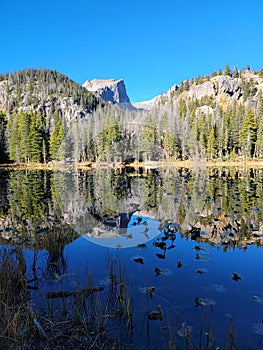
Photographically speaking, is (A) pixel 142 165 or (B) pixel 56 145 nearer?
(A) pixel 142 165

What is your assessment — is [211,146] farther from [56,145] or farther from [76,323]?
[76,323]

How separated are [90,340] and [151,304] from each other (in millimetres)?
1354

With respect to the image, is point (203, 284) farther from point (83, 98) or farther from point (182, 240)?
point (83, 98)

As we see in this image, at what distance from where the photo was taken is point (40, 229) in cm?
884

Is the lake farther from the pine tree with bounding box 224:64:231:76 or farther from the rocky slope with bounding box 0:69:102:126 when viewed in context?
the pine tree with bounding box 224:64:231:76

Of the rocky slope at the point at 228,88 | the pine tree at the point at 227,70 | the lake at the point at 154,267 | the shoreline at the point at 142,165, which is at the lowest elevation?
the lake at the point at 154,267

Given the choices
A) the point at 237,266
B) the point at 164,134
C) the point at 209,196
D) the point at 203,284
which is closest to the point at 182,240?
the point at 237,266

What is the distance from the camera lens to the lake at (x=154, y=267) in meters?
3.91

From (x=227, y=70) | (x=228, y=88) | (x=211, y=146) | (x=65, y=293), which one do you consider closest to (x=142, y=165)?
(x=211, y=146)

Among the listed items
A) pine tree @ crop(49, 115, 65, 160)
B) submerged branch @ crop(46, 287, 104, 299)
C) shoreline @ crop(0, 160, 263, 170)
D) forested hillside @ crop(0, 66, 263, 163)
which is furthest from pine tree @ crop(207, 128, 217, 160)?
submerged branch @ crop(46, 287, 104, 299)

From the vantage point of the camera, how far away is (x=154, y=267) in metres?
6.17

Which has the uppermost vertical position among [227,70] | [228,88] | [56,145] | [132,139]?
[227,70]

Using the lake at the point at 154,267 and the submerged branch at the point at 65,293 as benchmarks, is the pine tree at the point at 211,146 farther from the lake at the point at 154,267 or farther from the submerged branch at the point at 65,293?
the submerged branch at the point at 65,293

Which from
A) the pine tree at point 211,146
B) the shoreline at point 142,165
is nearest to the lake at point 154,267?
the shoreline at point 142,165
